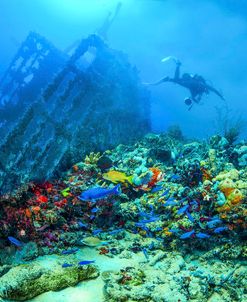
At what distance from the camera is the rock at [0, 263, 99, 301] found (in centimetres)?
424

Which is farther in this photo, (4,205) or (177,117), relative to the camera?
(177,117)

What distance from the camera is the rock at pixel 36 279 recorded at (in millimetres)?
4242

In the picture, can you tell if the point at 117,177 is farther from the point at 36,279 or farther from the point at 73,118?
the point at 36,279

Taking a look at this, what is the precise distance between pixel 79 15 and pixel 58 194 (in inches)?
2990

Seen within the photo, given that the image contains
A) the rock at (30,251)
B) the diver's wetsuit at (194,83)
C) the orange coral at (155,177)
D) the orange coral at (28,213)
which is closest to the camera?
the rock at (30,251)

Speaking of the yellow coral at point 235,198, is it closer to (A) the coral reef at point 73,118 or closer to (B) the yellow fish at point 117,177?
(B) the yellow fish at point 117,177

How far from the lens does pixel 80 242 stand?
6125 millimetres

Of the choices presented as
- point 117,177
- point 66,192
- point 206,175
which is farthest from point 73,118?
point 206,175

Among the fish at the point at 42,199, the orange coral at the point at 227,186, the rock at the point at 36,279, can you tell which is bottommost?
the rock at the point at 36,279

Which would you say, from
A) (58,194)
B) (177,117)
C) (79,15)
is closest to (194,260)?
(58,194)

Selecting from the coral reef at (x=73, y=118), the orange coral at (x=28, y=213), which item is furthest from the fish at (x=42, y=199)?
the coral reef at (x=73, y=118)

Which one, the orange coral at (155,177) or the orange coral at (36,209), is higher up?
the orange coral at (155,177)

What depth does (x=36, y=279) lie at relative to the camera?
14.8 feet

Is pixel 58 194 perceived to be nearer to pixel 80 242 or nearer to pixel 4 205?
pixel 4 205
